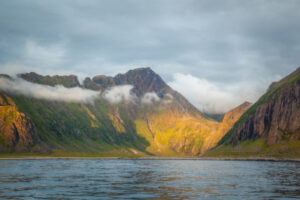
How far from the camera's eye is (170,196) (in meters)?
48.5

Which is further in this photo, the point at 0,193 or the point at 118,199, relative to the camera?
the point at 0,193

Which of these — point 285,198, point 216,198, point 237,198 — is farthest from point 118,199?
point 285,198

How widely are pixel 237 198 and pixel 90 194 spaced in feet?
78.7

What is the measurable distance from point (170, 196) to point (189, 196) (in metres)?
3.07

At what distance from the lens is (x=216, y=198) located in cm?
4619

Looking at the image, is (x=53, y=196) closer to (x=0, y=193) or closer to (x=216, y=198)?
(x=0, y=193)

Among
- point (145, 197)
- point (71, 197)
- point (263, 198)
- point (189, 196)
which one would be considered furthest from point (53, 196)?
point (263, 198)

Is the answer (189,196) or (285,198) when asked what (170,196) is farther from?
(285,198)

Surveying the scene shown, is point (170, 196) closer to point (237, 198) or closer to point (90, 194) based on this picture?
point (237, 198)

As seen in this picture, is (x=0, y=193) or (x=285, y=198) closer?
(x=285, y=198)

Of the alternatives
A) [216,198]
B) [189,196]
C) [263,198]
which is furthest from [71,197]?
[263,198]

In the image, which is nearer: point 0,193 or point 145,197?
point 145,197

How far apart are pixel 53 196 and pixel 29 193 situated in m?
5.90

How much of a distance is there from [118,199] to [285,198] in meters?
25.9
